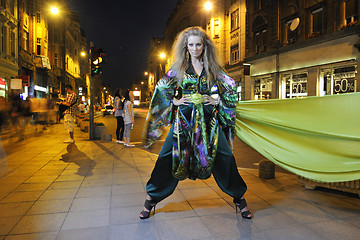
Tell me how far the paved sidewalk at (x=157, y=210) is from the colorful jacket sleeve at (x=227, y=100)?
109 centimetres

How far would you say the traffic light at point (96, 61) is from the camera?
10734mm

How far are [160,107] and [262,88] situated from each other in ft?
70.1

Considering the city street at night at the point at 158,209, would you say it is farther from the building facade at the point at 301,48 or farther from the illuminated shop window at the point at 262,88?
the illuminated shop window at the point at 262,88

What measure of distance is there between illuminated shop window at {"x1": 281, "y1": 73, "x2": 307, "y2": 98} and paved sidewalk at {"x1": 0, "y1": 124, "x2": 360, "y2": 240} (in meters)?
15.6

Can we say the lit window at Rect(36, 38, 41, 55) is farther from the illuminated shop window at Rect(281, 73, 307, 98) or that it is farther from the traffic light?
the illuminated shop window at Rect(281, 73, 307, 98)

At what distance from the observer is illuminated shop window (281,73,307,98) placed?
18870 mm

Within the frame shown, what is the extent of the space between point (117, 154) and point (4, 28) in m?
20.7

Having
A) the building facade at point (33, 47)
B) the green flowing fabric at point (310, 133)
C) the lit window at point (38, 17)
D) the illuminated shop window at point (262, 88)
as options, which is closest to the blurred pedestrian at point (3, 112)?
the green flowing fabric at point (310, 133)

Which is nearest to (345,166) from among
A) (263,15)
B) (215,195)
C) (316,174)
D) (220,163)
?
(316,174)

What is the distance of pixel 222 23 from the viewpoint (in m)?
29.3

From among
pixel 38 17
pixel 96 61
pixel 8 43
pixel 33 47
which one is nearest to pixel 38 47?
pixel 33 47

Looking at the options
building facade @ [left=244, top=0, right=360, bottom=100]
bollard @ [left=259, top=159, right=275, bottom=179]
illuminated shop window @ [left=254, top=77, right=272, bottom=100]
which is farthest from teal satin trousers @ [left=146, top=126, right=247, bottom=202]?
illuminated shop window @ [left=254, top=77, right=272, bottom=100]

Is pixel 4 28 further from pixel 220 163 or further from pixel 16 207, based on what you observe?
pixel 220 163

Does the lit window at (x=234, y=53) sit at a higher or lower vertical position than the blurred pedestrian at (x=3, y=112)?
higher
